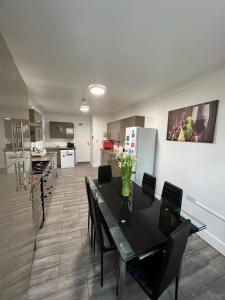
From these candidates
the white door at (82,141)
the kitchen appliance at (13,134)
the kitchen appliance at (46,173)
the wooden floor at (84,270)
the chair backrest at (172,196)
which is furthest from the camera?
the white door at (82,141)

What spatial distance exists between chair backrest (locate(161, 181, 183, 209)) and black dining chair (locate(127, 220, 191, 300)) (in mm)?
691

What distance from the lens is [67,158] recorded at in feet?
20.0

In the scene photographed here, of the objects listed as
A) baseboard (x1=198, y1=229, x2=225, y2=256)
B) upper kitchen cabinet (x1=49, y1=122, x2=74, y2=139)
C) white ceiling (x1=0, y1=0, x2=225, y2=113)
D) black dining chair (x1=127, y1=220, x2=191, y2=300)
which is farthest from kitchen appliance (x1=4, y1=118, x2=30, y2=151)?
upper kitchen cabinet (x1=49, y1=122, x2=74, y2=139)

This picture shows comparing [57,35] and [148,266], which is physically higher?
[57,35]

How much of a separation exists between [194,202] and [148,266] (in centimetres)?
157

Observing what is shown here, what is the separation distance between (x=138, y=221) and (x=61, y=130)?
5901 mm

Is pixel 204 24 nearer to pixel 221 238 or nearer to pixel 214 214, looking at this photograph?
pixel 214 214

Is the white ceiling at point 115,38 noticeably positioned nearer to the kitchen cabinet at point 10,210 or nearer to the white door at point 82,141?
the kitchen cabinet at point 10,210

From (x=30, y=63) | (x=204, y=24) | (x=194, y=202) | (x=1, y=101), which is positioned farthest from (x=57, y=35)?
(x=194, y=202)

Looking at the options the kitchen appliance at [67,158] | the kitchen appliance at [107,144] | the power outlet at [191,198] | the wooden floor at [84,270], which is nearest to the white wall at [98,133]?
the kitchen appliance at [107,144]

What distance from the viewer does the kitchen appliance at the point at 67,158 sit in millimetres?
6023

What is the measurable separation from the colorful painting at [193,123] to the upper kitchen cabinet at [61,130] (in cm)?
487

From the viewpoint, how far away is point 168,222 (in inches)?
54.4

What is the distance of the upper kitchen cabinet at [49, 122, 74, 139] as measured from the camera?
622 centimetres
